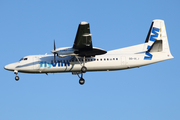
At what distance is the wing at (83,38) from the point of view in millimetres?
23141

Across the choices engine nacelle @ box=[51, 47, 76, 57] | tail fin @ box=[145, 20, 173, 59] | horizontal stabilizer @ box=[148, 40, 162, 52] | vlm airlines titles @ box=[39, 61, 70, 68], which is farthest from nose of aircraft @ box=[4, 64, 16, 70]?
tail fin @ box=[145, 20, 173, 59]

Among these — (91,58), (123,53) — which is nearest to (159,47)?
(123,53)

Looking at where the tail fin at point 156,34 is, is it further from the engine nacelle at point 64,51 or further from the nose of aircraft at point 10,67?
the nose of aircraft at point 10,67

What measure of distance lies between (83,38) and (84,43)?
3.11 ft

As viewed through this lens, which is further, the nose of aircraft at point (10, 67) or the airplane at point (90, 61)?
the nose of aircraft at point (10, 67)

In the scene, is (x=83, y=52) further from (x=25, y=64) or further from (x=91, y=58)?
(x=25, y=64)

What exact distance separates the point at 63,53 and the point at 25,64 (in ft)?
15.1

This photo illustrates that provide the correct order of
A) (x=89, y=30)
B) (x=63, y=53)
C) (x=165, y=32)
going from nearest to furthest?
1. (x=89, y=30)
2. (x=63, y=53)
3. (x=165, y=32)

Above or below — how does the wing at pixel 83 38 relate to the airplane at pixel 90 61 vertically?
above

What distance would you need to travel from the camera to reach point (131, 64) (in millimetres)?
28266

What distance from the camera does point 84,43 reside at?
25.7 meters

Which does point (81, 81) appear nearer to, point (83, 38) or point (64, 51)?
point (64, 51)

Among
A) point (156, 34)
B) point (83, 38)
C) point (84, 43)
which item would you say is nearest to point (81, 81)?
point (84, 43)

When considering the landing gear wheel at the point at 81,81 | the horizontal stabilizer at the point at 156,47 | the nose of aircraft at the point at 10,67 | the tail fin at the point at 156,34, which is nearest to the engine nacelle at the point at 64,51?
the landing gear wheel at the point at 81,81
